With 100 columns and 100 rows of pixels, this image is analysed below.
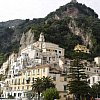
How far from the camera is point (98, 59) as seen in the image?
86.6 m

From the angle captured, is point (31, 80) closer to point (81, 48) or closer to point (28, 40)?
point (81, 48)

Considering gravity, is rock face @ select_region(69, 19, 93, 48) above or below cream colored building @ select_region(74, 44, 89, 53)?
above

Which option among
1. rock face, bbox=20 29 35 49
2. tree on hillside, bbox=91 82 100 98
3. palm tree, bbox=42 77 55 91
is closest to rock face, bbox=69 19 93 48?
rock face, bbox=20 29 35 49

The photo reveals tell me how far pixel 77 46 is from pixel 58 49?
10527 mm

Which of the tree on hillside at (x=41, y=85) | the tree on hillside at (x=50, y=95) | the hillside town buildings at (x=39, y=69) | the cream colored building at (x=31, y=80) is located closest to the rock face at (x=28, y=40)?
the hillside town buildings at (x=39, y=69)

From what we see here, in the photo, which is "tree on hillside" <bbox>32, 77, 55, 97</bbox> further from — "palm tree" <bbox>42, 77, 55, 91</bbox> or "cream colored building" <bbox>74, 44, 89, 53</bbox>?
"cream colored building" <bbox>74, 44, 89, 53</bbox>

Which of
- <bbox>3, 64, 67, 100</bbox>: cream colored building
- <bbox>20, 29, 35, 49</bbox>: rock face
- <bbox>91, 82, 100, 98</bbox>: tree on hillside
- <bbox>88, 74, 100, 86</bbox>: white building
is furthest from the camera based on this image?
<bbox>20, 29, 35, 49</bbox>: rock face

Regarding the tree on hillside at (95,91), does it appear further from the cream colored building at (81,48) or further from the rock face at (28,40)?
the rock face at (28,40)

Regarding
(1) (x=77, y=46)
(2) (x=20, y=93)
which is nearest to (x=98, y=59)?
(1) (x=77, y=46)

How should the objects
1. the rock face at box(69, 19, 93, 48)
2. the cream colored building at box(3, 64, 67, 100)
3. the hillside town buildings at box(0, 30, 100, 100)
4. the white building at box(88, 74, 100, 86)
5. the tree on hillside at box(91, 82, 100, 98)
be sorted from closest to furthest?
the tree on hillside at box(91, 82, 100, 98)
the cream colored building at box(3, 64, 67, 100)
the hillside town buildings at box(0, 30, 100, 100)
the white building at box(88, 74, 100, 86)
the rock face at box(69, 19, 93, 48)

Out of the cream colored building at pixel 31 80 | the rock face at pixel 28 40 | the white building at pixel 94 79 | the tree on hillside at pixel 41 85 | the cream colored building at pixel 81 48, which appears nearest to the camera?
the tree on hillside at pixel 41 85

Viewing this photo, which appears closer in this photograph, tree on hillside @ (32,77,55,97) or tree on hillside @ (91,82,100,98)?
tree on hillside @ (91,82,100,98)

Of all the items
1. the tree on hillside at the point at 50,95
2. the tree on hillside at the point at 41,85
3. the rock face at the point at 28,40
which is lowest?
the tree on hillside at the point at 50,95

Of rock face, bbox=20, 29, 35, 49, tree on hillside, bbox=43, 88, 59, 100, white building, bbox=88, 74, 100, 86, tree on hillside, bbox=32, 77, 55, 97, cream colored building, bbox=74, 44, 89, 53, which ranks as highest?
Answer: rock face, bbox=20, 29, 35, 49
